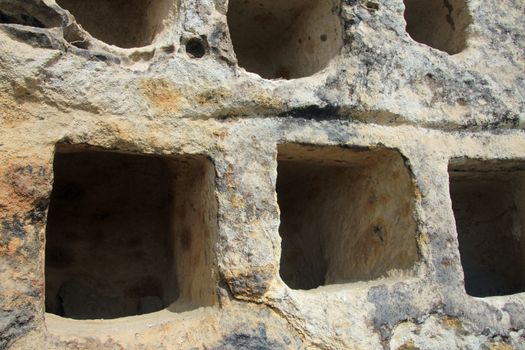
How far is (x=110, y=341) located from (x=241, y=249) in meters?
0.49

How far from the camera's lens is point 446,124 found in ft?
8.32

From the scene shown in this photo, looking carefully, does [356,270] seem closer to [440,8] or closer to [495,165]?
[495,165]

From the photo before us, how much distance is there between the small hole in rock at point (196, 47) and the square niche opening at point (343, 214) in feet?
1.52

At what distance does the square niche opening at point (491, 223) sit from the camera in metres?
2.86

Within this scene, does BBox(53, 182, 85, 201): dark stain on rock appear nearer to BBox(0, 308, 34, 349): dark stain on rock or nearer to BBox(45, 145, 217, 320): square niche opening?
BBox(45, 145, 217, 320): square niche opening

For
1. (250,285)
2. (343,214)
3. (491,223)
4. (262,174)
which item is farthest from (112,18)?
(491,223)

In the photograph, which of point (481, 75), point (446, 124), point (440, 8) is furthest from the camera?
point (440, 8)

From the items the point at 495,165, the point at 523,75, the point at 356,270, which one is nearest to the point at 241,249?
the point at 356,270

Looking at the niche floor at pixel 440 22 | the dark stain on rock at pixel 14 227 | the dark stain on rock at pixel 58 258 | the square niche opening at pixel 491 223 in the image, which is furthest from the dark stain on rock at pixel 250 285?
the niche floor at pixel 440 22

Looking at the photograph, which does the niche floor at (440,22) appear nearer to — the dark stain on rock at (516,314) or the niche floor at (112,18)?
the dark stain on rock at (516,314)

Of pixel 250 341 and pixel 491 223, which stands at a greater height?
pixel 491 223

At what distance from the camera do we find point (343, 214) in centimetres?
276

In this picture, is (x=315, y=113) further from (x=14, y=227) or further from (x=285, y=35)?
(x=14, y=227)

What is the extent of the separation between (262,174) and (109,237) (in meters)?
1.21
